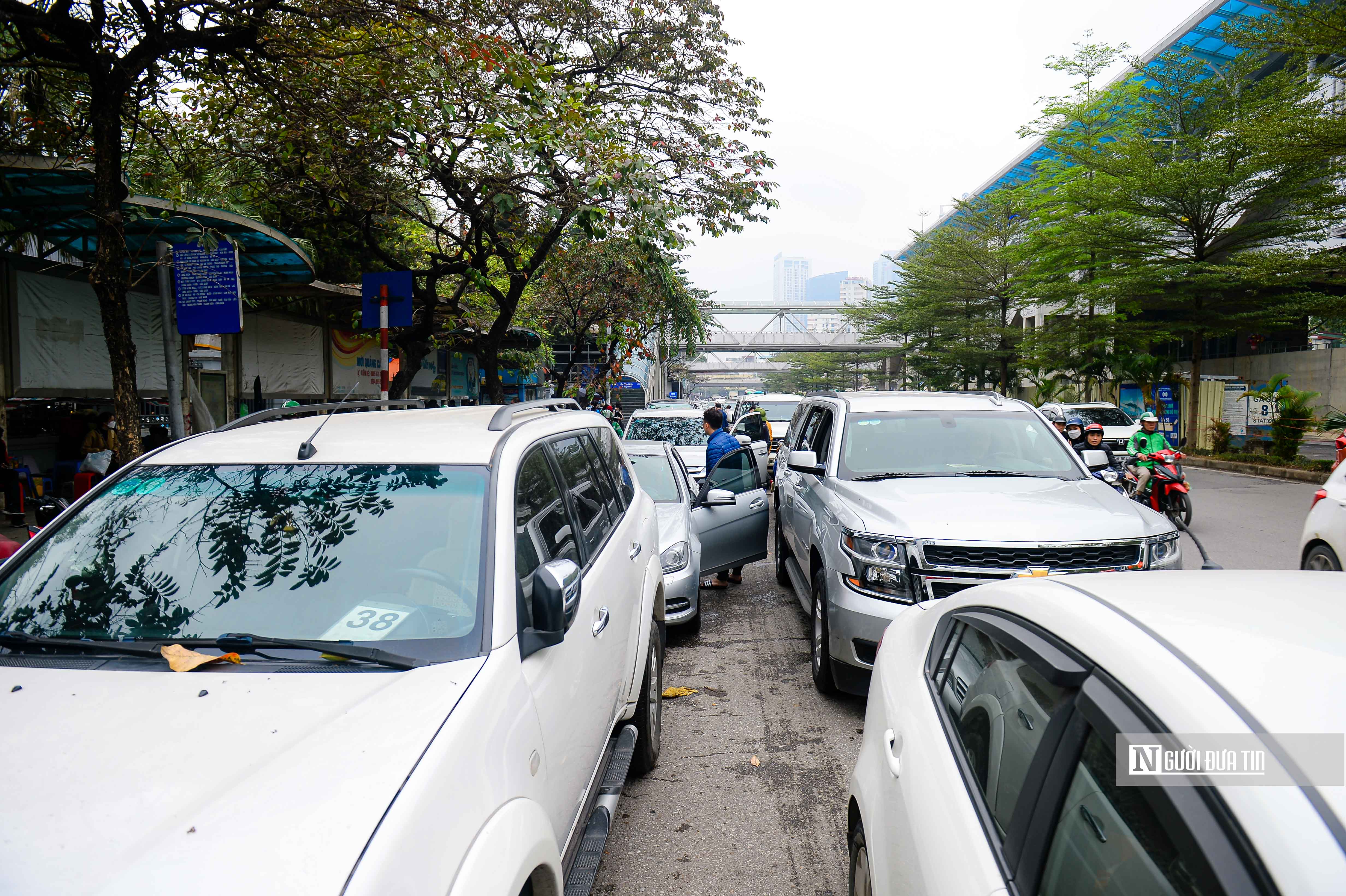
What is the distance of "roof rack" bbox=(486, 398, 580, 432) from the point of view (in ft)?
9.93

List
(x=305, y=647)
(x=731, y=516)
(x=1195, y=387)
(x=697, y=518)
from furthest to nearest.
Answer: (x=1195, y=387)
(x=731, y=516)
(x=697, y=518)
(x=305, y=647)

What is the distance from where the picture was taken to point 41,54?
6625 millimetres

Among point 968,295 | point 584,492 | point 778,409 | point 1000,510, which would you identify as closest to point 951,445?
point 1000,510

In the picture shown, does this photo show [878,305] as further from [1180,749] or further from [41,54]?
[1180,749]

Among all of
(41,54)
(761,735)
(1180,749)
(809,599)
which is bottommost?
(761,735)

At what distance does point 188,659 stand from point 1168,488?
36.7 ft

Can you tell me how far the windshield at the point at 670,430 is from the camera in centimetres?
1330

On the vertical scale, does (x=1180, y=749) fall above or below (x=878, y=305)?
below

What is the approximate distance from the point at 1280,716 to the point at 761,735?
3674 millimetres

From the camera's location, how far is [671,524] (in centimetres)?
654

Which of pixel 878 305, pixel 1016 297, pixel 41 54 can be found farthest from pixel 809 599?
pixel 878 305

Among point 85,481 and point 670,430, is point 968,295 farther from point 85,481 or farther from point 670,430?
point 85,481

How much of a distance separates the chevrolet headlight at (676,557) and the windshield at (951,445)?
1326 mm

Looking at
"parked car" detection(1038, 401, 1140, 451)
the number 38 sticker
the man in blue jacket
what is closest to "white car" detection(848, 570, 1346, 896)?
the number 38 sticker
